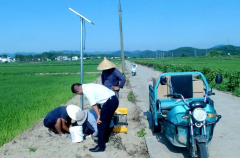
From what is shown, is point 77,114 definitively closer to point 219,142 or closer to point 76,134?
point 76,134

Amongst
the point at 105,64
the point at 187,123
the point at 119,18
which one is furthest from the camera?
the point at 119,18

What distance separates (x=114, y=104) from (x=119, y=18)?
1963 centimetres

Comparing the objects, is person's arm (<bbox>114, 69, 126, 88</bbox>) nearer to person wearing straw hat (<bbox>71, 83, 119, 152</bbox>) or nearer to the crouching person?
the crouching person

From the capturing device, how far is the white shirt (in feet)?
15.1

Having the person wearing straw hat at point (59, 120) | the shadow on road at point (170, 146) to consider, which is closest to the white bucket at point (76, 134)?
the person wearing straw hat at point (59, 120)

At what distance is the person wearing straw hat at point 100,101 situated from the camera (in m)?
4.62

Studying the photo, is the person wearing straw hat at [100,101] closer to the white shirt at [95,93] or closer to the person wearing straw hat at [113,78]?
the white shirt at [95,93]

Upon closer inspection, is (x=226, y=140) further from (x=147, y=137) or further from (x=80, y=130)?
(x=80, y=130)

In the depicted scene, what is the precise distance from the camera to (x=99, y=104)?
4.86 metres

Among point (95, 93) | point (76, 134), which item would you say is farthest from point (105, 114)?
point (76, 134)

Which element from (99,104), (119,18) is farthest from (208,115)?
(119,18)

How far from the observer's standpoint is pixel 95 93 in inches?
183

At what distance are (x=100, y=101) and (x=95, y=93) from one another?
0.18 metres

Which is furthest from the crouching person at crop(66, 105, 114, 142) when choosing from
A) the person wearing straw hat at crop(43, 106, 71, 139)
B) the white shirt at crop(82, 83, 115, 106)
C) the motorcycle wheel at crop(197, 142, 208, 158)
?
the motorcycle wheel at crop(197, 142, 208, 158)
